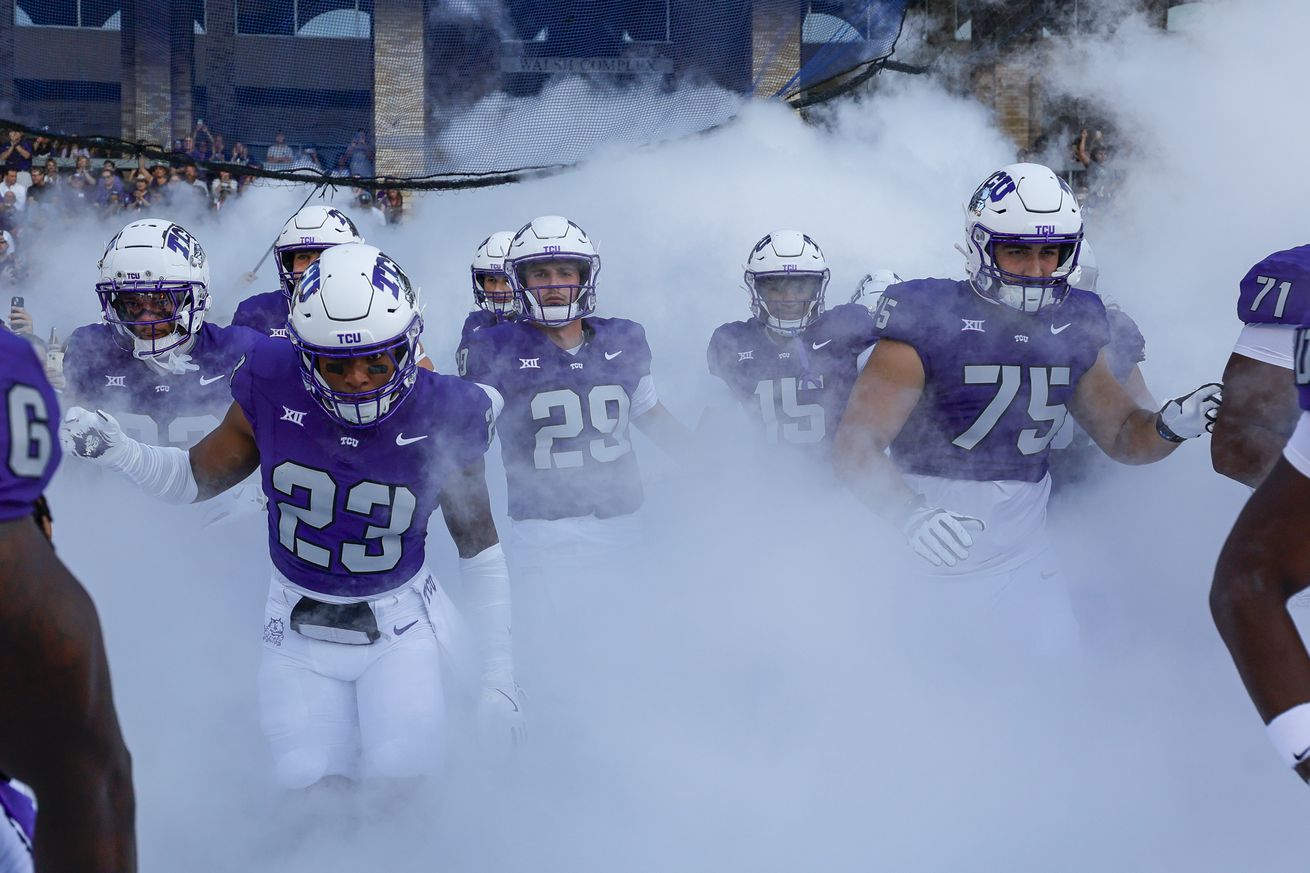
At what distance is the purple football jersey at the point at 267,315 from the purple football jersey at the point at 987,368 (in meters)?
2.47

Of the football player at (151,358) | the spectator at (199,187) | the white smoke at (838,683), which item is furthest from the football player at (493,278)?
the spectator at (199,187)

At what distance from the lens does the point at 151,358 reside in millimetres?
4539

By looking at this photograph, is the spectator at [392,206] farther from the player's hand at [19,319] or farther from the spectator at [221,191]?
the player's hand at [19,319]

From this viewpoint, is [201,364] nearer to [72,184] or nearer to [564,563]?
[564,563]

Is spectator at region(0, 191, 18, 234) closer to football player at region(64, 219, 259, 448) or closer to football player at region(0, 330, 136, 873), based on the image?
football player at region(64, 219, 259, 448)

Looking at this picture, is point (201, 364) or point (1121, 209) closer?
point (201, 364)

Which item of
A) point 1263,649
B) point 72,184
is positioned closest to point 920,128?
point 72,184

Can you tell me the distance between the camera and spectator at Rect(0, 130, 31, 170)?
28.6 ft

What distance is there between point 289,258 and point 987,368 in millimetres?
2763

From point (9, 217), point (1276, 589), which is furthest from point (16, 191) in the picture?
point (1276, 589)

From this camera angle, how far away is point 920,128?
336 inches

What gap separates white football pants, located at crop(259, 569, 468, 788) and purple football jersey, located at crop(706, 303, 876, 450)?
199 cm

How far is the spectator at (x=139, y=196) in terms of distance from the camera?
9539mm

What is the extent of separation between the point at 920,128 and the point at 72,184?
5.92 meters
